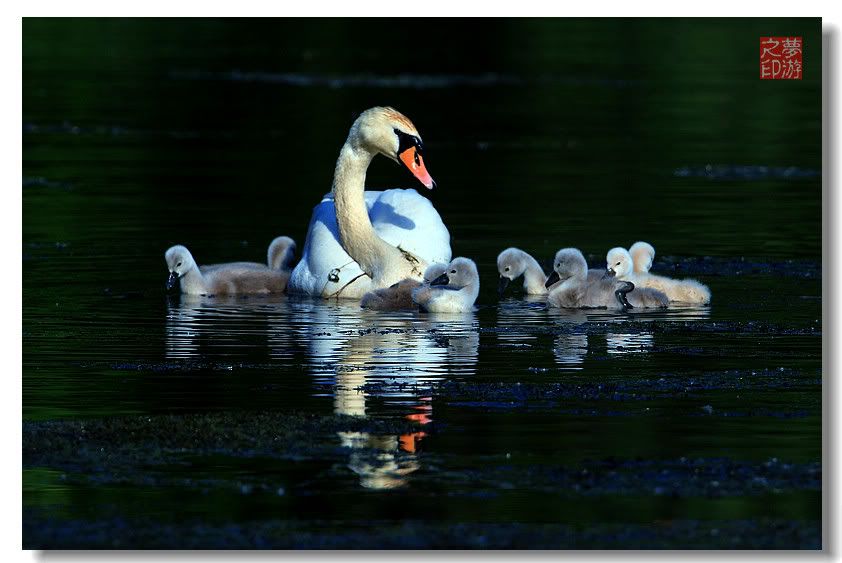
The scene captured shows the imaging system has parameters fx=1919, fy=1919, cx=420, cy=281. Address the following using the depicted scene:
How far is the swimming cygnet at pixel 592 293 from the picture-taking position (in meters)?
14.6

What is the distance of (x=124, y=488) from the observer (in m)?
9.06

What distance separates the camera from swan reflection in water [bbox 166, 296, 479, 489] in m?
9.88

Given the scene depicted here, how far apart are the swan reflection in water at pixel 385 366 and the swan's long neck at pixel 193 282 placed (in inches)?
42.9

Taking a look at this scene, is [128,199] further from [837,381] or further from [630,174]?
[837,381]

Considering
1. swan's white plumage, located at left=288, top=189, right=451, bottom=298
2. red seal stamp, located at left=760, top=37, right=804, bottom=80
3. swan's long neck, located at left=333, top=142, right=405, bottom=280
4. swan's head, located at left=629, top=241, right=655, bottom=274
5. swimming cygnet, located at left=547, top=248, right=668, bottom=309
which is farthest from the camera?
swan's head, located at left=629, top=241, right=655, bottom=274

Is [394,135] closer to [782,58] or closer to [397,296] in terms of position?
[397,296]

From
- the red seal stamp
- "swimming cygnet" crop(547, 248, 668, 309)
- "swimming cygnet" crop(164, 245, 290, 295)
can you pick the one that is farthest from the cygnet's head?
the red seal stamp

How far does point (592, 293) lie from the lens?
14594 millimetres

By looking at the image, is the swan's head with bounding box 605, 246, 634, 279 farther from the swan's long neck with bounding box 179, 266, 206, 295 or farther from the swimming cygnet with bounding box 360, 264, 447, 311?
the swan's long neck with bounding box 179, 266, 206, 295

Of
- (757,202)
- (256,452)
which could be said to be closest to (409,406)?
(256,452)

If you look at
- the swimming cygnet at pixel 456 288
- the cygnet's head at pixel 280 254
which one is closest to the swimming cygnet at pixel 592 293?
the swimming cygnet at pixel 456 288

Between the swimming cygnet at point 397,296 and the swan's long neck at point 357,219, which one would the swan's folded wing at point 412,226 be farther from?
the swimming cygnet at point 397,296

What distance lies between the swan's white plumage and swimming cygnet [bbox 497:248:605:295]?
544mm

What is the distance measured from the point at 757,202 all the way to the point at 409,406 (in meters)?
10.8
